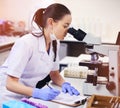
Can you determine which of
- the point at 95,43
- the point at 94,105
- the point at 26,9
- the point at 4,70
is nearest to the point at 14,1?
the point at 26,9

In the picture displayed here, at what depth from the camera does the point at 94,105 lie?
4.75 ft

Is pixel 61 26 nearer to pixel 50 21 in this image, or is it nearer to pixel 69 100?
pixel 50 21

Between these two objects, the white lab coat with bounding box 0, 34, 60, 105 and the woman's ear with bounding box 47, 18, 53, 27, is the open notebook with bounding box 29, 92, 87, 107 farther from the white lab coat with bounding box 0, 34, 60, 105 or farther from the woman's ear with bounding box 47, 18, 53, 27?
the woman's ear with bounding box 47, 18, 53, 27

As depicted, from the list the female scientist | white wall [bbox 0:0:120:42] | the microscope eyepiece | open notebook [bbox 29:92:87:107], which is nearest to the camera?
open notebook [bbox 29:92:87:107]

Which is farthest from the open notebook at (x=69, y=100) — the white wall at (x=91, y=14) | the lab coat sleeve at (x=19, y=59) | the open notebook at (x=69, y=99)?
the white wall at (x=91, y=14)

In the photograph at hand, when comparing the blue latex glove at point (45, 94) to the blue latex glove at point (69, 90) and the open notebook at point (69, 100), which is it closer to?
the open notebook at point (69, 100)

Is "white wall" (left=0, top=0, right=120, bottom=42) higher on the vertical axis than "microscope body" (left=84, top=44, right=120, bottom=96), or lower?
higher

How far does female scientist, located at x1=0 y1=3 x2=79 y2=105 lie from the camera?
1.69 m

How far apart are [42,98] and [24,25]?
2854 mm

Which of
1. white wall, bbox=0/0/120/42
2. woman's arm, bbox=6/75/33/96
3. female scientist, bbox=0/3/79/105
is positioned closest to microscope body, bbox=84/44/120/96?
female scientist, bbox=0/3/79/105

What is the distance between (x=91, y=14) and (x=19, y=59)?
9.82ft

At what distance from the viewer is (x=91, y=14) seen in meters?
4.49

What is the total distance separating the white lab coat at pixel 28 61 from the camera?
1712mm

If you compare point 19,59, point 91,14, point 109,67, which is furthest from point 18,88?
point 91,14
